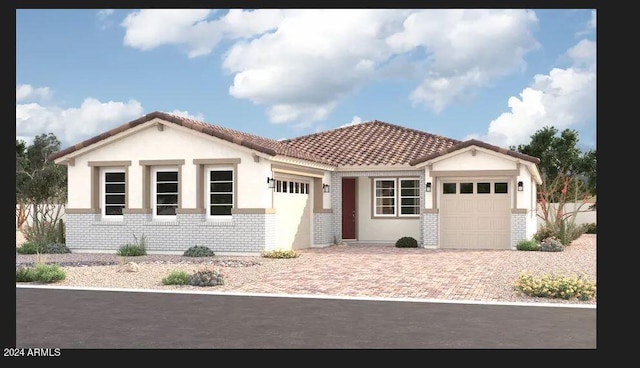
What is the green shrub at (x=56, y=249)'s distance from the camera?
23219mm

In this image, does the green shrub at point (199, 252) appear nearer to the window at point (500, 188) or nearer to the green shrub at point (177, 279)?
the green shrub at point (177, 279)

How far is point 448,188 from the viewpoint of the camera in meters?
24.8

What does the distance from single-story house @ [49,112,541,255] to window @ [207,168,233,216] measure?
30 mm

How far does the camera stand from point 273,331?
964cm

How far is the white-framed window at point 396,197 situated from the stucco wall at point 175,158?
6644 millimetres

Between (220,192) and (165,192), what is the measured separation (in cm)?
190

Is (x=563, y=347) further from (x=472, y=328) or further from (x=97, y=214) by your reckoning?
(x=97, y=214)

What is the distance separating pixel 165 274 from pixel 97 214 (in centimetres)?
740

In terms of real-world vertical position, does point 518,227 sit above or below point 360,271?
above

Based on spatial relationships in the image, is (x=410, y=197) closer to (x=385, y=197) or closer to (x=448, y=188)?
(x=385, y=197)

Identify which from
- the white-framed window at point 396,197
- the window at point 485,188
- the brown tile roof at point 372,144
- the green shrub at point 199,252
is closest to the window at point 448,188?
the window at point 485,188

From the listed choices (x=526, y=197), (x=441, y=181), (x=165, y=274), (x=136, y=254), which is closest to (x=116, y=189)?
(x=136, y=254)

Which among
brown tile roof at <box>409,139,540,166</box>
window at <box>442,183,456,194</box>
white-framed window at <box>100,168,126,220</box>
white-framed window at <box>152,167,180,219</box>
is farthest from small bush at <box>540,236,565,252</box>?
white-framed window at <box>100,168,126,220</box>

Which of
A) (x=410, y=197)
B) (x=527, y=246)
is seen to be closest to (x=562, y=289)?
(x=527, y=246)
